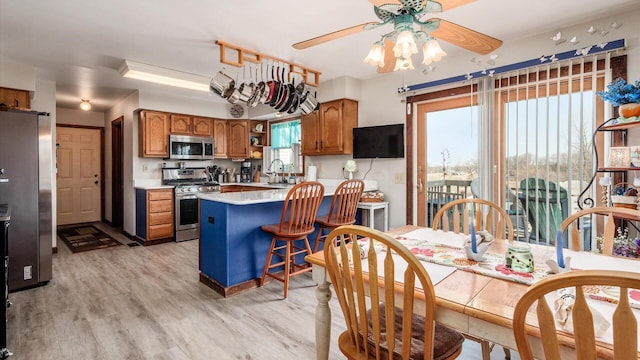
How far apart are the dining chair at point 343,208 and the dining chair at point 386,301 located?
1859 millimetres

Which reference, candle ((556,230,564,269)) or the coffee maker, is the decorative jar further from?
the coffee maker

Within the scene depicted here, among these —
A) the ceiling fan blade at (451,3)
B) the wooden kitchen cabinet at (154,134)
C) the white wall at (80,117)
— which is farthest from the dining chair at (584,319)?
the white wall at (80,117)

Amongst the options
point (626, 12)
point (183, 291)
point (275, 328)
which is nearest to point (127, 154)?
point (183, 291)

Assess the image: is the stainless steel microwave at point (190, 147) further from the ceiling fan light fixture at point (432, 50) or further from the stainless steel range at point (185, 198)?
the ceiling fan light fixture at point (432, 50)

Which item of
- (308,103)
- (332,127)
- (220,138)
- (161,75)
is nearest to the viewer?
(308,103)

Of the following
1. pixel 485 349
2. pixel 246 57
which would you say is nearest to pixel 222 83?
pixel 246 57

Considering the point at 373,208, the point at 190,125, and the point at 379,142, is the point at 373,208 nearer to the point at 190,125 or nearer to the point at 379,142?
the point at 379,142

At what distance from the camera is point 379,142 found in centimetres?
411

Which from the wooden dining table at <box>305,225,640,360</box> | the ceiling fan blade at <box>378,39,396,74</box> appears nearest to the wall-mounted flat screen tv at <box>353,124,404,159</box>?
the ceiling fan blade at <box>378,39,396,74</box>

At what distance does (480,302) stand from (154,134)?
5181 millimetres

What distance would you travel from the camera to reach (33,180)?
2945 mm

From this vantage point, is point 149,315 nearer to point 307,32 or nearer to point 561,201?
point 307,32

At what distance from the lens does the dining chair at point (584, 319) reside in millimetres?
697

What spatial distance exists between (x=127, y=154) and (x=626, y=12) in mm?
6311
